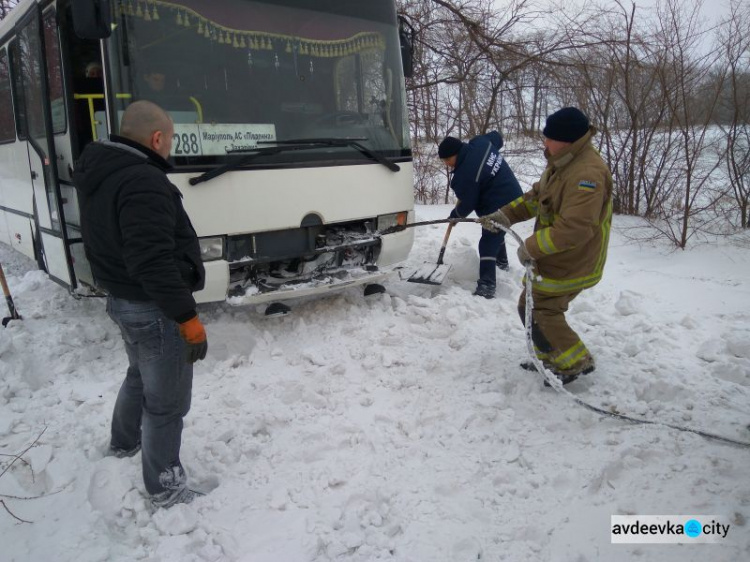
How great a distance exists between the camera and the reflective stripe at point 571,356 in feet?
11.5

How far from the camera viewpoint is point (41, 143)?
461 centimetres

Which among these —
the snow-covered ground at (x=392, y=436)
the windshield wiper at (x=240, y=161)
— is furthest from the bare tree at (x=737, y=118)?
the windshield wiper at (x=240, y=161)

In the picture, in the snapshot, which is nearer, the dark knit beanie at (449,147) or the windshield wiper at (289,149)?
the windshield wiper at (289,149)

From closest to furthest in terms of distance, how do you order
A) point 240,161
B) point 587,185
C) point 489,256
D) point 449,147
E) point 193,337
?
point 193,337 < point 587,185 < point 240,161 < point 449,147 < point 489,256

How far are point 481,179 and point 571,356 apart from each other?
253 centimetres

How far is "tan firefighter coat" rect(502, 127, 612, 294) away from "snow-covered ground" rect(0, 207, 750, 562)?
790 mm

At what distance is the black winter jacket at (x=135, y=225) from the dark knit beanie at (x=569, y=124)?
2309 mm

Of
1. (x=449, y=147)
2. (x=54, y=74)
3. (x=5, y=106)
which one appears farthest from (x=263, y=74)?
(x=5, y=106)

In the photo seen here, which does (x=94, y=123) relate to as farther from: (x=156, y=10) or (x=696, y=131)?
(x=696, y=131)

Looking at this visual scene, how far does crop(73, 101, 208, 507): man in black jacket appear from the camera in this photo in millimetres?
2234

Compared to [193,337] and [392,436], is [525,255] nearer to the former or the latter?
[392,436]

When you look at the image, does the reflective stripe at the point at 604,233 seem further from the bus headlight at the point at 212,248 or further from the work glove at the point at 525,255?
the bus headlight at the point at 212,248

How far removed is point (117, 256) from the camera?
240cm

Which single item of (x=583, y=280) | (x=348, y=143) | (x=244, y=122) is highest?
(x=244, y=122)
